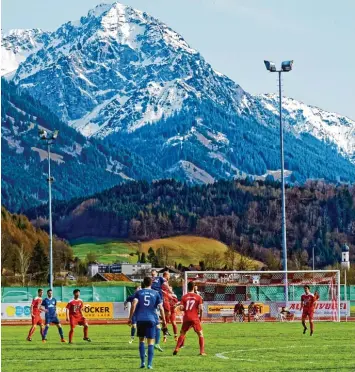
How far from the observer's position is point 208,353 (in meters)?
34.7

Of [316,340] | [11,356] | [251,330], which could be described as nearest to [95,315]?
[251,330]

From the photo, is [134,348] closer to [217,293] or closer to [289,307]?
[289,307]

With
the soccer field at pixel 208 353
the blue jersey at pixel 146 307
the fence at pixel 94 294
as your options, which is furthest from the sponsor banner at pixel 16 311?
the blue jersey at pixel 146 307

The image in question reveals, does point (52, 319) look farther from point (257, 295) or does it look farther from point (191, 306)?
point (257, 295)

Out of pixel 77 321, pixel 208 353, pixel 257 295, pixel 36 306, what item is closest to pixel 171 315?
pixel 77 321

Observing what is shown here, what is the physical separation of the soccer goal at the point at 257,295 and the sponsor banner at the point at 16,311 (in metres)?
10.5

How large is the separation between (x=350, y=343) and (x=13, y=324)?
34.6 metres

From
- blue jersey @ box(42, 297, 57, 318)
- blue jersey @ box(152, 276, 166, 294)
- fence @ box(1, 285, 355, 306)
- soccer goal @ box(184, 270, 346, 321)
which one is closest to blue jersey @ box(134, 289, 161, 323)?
blue jersey @ box(152, 276, 166, 294)

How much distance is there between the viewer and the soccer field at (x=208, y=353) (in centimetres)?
2906

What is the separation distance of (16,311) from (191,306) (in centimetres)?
4400

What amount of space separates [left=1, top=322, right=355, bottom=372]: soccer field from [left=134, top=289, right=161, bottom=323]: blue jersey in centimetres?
140

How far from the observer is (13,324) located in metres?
70.6

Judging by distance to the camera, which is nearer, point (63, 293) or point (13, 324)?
point (13, 324)

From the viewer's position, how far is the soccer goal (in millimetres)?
68875
